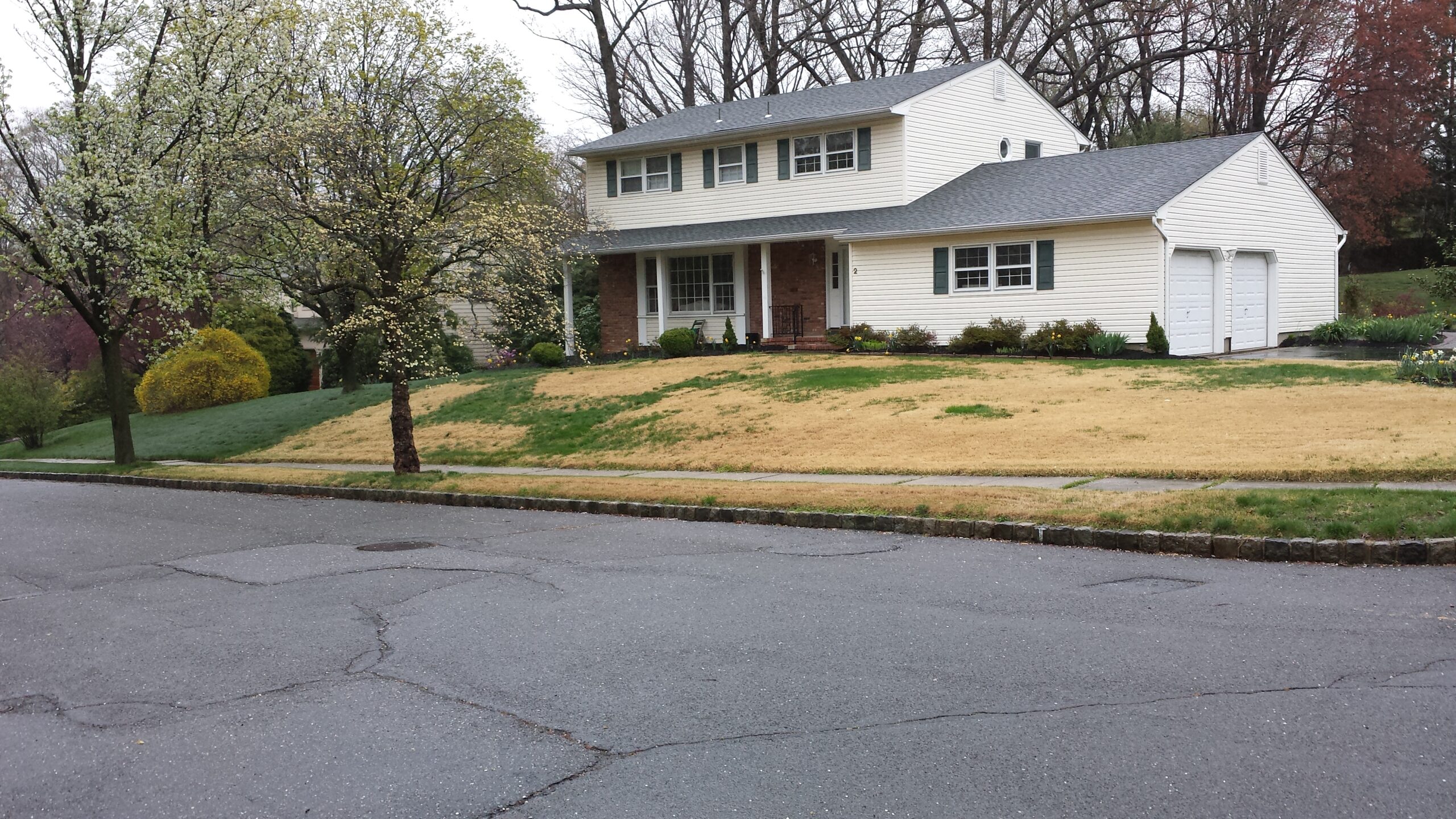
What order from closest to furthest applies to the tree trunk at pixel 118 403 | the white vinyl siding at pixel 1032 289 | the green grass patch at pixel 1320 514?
the green grass patch at pixel 1320 514 → the tree trunk at pixel 118 403 → the white vinyl siding at pixel 1032 289

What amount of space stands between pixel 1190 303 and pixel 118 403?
23454mm

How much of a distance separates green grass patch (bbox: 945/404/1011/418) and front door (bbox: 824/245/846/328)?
12350mm

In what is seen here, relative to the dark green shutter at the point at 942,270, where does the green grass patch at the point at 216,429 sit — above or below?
below

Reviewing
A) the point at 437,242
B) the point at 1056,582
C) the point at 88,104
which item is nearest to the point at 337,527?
the point at 437,242

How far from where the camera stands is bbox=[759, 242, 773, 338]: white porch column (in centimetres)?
2927

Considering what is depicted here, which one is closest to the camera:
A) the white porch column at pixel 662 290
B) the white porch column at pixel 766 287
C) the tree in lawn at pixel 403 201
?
the tree in lawn at pixel 403 201

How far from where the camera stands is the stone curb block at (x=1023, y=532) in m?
8.40

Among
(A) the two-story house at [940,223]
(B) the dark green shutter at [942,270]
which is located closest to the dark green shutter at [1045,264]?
(A) the two-story house at [940,223]

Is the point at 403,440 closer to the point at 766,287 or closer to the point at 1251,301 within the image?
the point at 766,287

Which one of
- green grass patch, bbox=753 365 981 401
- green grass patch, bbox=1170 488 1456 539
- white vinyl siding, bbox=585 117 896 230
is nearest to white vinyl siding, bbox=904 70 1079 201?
white vinyl siding, bbox=585 117 896 230

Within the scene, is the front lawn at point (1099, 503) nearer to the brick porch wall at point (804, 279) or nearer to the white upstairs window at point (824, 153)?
the brick porch wall at point (804, 279)

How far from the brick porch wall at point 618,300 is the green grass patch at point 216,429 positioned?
266 inches

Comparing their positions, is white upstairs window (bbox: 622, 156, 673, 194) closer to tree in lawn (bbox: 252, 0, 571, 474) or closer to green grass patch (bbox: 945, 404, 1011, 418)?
tree in lawn (bbox: 252, 0, 571, 474)

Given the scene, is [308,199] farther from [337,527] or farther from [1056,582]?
[1056,582]
